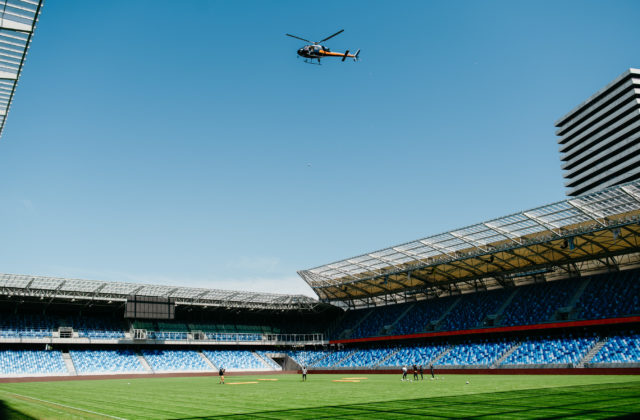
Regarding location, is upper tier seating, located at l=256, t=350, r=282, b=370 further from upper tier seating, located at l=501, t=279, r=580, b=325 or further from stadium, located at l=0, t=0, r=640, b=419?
upper tier seating, located at l=501, t=279, r=580, b=325

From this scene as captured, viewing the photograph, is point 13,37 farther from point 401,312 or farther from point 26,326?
point 401,312

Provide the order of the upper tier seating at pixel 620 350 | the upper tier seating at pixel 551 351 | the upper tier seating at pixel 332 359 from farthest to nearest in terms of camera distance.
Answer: the upper tier seating at pixel 332 359, the upper tier seating at pixel 551 351, the upper tier seating at pixel 620 350

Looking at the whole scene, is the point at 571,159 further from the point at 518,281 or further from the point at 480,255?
the point at 480,255

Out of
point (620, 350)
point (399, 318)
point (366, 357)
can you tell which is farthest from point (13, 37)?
point (399, 318)

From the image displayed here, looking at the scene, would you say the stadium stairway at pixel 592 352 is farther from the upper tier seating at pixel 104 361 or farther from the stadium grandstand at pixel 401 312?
the upper tier seating at pixel 104 361

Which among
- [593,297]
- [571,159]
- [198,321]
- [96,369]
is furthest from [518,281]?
[571,159]

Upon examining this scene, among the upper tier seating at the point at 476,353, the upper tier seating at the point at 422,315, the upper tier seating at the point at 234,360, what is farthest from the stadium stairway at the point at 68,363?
the upper tier seating at the point at 476,353
